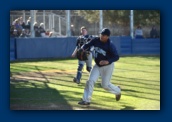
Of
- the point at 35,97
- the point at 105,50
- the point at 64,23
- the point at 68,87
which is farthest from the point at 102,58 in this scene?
the point at 68,87

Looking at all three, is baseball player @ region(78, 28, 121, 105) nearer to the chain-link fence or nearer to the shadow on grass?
the shadow on grass

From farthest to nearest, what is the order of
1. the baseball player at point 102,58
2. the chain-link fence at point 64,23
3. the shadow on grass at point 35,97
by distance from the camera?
1. the baseball player at point 102,58
2. the chain-link fence at point 64,23
3. the shadow on grass at point 35,97

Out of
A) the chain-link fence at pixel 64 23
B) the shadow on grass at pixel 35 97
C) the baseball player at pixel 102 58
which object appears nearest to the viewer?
the shadow on grass at pixel 35 97

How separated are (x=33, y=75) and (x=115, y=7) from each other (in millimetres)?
3436

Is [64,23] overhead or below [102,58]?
overhead

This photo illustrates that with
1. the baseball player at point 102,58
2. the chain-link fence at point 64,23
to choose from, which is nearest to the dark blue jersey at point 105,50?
the baseball player at point 102,58

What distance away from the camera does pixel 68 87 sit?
10055 millimetres

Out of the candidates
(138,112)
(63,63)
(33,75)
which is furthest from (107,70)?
(63,63)

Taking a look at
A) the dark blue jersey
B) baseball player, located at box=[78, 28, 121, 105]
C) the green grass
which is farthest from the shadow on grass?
the dark blue jersey

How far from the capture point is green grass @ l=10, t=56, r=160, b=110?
7965 mm

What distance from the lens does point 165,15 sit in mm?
7480

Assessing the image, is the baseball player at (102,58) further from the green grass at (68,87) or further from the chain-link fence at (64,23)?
→ the chain-link fence at (64,23)

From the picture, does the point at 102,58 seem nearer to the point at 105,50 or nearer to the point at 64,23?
the point at 105,50

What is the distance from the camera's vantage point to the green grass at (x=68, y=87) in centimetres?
796
